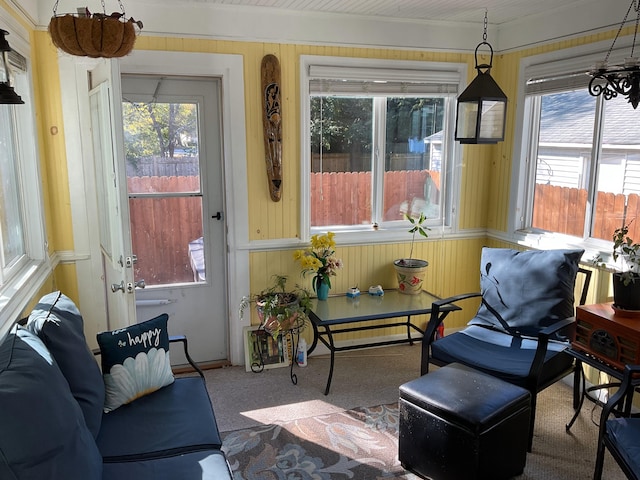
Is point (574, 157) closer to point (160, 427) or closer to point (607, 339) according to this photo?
point (607, 339)

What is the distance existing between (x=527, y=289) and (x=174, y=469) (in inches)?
90.4

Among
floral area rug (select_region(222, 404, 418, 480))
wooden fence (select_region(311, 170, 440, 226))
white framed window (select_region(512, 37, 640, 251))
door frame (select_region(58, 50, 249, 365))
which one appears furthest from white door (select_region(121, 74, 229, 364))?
white framed window (select_region(512, 37, 640, 251))

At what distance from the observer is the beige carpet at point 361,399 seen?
8.88 ft

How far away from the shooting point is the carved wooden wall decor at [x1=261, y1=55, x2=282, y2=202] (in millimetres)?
3475

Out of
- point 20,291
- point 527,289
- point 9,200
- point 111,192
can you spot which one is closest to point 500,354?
point 527,289

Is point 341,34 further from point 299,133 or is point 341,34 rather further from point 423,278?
point 423,278

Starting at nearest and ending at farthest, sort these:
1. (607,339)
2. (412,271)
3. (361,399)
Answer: (607,339), (361,399), (412,271)

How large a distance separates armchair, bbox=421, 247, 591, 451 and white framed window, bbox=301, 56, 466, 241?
90 cm

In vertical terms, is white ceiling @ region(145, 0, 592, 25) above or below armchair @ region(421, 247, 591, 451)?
above

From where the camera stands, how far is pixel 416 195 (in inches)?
163

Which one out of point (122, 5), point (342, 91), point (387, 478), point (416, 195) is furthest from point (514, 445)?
point (122, 5)

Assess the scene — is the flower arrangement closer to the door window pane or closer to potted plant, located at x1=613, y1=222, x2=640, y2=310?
the door window pane

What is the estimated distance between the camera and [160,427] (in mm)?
2146

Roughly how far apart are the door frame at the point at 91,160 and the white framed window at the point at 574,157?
2.03 metres
